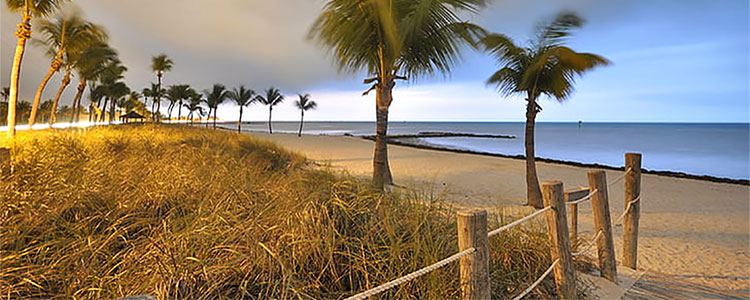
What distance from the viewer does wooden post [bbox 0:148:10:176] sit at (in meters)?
3.08

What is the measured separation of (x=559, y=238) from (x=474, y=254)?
1.10m

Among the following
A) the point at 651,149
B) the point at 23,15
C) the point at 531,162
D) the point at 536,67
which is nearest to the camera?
the point at 536,67

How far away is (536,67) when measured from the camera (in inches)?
222

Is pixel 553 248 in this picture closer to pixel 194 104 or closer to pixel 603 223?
pixel 603 223

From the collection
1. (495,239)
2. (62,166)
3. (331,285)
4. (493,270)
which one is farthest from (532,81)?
(62,166)

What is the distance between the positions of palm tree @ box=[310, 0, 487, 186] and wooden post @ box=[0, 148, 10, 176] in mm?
4334

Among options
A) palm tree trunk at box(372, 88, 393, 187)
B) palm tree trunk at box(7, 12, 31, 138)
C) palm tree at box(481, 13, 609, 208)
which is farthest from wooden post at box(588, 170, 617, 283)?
palm tree trunk at box(7, 12, 31, 138)

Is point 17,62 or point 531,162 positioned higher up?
point 17,62

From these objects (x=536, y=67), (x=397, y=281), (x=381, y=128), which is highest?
(x=536, y=67)

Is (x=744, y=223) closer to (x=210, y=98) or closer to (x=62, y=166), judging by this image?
(x=62, y=166)

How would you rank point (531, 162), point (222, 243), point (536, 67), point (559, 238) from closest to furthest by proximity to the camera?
point (222, 243), point (559, 238), point (536, 67), point (531, 162)

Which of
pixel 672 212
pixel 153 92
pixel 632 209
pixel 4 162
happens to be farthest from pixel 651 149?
pixel 153 92

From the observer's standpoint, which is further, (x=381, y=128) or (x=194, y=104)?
(x=194, y=104)

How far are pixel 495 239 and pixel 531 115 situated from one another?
4499 mm
